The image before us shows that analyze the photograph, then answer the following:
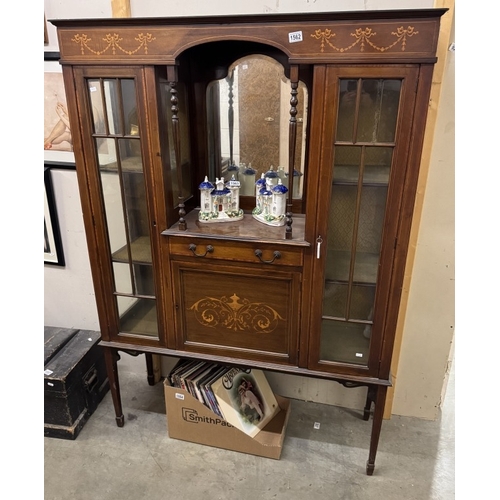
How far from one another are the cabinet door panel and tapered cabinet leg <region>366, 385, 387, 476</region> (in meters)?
0.40

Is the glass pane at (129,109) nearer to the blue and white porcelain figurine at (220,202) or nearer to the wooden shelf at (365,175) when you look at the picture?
the blue and white porcelain figurine at (220,202)

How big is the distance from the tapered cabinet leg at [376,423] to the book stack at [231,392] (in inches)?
20.5

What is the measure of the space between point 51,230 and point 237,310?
1.25 m

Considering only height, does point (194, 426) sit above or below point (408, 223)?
below

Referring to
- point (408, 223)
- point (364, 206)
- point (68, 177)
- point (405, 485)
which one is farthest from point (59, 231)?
point (405, 485)

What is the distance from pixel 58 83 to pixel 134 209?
830 mm

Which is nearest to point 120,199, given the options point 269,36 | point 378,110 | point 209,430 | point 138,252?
point 138,252

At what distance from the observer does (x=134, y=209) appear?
1.82 metres

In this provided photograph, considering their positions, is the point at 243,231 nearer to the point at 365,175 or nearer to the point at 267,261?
→ the point at 267,261

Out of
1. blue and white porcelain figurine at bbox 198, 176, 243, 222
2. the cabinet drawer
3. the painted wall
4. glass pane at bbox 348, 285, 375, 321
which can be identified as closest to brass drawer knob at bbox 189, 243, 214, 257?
the cabinet drawer

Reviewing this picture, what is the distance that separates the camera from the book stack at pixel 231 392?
2.05 m

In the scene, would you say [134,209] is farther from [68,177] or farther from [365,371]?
[365,371]

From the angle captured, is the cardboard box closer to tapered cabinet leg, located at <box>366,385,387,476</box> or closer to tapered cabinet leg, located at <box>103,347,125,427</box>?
tapered cabinet leg, located at <box>103,347,125,427</box>

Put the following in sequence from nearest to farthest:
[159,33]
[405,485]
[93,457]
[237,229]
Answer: [159,33]
[237,229]
[405,485]
[93,457]
